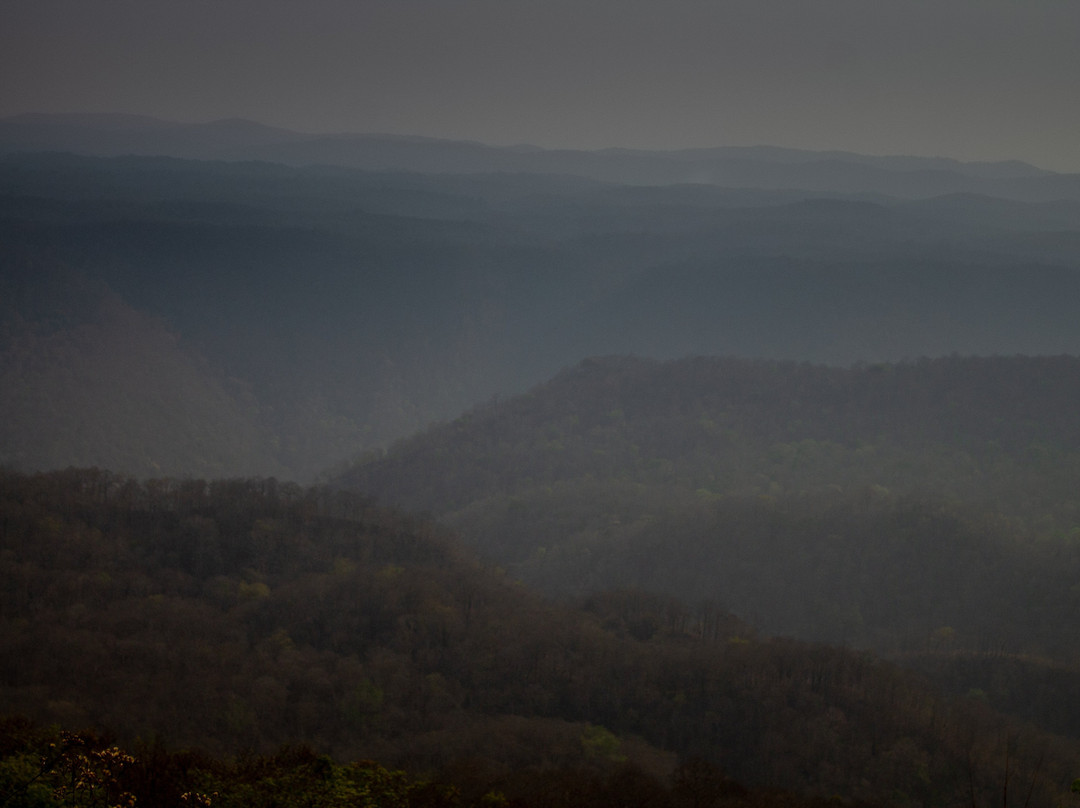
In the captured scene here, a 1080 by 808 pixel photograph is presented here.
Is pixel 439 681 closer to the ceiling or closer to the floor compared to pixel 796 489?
closer to the ceiling

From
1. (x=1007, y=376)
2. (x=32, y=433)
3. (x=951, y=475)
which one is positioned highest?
(x=1007, y=376)

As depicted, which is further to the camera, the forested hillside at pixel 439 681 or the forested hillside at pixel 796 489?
the forested hillside at pixel 796 489

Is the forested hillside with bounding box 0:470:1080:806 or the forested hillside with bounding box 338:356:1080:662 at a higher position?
the forested hillside with bounding box 0:470:1080:806

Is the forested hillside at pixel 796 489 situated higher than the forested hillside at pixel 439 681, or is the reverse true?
the forested hillside at pixel 439 681

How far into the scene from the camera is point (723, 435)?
160m

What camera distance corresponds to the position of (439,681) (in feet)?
176

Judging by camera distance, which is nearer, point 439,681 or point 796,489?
point 439,681

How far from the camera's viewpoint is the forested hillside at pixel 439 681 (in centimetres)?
4256

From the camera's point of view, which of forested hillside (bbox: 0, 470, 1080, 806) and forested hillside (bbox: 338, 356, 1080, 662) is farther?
forested hillside (bbox: 338, 356, 1080, 662)

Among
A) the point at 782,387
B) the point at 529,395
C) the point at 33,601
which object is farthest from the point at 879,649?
the point at 529,395

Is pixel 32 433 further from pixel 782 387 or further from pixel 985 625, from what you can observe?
pixel 985 625

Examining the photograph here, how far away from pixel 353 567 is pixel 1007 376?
473 ft

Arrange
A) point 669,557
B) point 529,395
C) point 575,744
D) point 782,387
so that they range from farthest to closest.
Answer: point 529,395
point 782,387
point 669,557
point 575,744

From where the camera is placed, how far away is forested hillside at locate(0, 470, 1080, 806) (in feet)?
140
